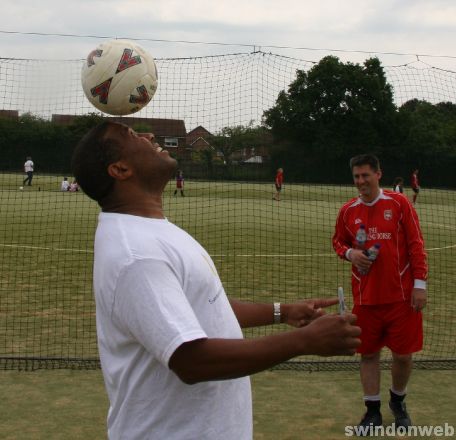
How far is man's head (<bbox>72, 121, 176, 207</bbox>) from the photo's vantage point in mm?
2266

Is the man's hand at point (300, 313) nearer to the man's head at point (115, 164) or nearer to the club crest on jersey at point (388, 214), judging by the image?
the man's head at point (115, 164)

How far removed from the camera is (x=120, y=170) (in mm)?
2271

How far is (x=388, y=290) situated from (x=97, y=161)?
3241 millimetres

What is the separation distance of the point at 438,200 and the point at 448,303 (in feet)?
87.6

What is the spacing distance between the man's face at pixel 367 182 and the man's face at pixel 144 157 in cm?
302

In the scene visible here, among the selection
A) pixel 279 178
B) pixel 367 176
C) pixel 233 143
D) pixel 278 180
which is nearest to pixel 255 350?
pixel 367 176

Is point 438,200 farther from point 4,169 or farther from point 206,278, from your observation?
point 206,278

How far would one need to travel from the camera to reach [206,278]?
2.16 m

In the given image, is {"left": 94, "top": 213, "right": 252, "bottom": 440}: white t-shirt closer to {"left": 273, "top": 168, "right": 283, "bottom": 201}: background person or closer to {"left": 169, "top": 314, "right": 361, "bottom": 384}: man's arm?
{"left": 169, "top": 314, "right": 361, "bottom": 384}: man's arm

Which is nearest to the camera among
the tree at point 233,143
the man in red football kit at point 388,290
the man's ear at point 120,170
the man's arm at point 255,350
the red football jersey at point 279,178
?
the man's arm at point 255,350

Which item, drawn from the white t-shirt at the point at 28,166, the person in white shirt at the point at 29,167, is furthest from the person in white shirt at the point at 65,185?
the white t-shirt at the point at 28,166

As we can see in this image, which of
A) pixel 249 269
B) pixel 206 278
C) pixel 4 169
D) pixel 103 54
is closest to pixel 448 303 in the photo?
pixel 249 269

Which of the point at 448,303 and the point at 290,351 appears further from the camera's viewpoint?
the point at 448,303

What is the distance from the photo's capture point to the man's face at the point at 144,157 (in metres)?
2.29
